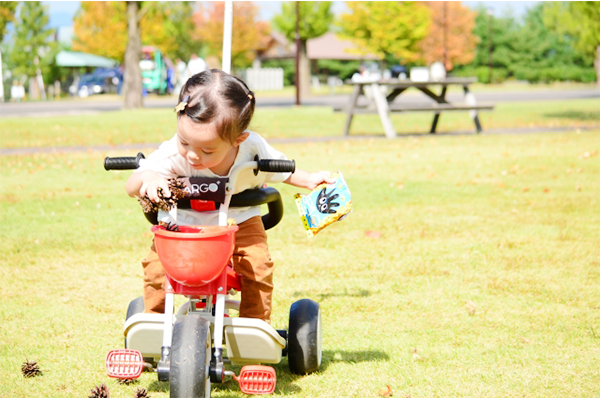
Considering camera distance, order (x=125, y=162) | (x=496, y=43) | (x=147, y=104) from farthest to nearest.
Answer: (x=496, y=43) < (x=147, y=104) < (x=125, y=162)

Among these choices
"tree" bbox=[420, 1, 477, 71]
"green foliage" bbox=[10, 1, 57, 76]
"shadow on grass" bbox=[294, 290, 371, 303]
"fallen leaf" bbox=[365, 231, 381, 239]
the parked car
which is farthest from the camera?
"tree" bbox=[420, 1, 477, 71]

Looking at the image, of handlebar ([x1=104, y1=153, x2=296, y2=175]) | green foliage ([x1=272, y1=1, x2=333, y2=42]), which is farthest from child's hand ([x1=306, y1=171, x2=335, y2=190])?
green foliage ([x1=272, y1=1, x2=333, y2=42])

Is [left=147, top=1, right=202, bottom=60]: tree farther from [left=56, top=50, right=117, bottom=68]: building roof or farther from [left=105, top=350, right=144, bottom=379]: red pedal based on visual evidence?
[left=105, top=350, right=144, bottom=379]: red pedal

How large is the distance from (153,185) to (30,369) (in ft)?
3.81

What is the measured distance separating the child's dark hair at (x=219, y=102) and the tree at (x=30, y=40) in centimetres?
4124

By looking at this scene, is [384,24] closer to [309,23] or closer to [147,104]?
[309,23]

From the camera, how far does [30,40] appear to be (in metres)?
41.2

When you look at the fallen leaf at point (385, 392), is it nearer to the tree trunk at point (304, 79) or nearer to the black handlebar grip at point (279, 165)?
the black handlebar grip at point (279, 165)

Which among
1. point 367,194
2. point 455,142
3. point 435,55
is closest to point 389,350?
point 367,194

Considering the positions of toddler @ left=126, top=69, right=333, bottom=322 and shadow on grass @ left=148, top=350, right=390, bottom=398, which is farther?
shadow on grass @ left=148, top=350, right=390, bottom=398

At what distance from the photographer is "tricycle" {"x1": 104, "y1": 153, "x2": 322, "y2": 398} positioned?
2.59m

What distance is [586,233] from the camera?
6.04m

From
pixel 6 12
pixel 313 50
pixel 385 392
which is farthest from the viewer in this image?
pixel 313 50

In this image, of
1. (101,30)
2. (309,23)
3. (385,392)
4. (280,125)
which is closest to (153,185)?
(385,392)
